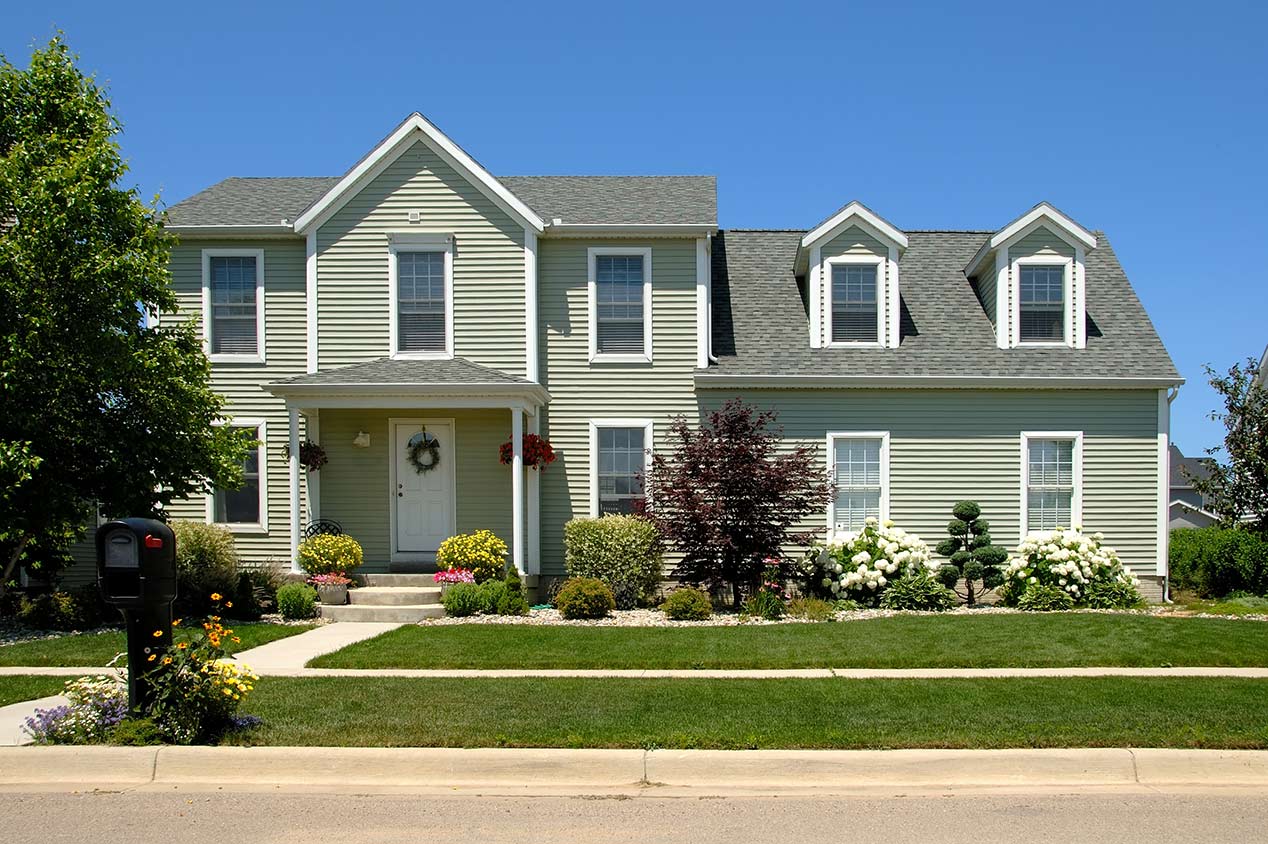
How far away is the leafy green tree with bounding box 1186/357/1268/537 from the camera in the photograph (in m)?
17.8

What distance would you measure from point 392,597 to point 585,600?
10.4 ft

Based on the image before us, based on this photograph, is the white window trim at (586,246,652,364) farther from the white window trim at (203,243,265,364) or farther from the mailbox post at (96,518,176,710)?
the mailbox post at (96,518,176,710)

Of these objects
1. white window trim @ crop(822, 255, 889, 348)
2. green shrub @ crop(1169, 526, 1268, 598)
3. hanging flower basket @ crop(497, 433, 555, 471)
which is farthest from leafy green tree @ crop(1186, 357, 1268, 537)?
hanging flower basket @ crop(497, 433, 555, 471)

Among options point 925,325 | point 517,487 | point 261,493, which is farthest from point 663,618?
point 925,325

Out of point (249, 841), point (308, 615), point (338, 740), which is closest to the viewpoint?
point (249, 841)

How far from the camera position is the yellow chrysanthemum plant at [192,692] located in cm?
755

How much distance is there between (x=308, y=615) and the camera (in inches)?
610

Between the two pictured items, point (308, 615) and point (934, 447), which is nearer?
point (308, 615)

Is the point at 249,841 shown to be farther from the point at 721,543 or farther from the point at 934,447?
the point at 934,447

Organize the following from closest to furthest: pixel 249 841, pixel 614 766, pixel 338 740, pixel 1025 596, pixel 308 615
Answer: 1. pixel 249 841
2. pixel 614 766
3. pixel 338 740
4. pixel 308 615
5. pixel 1025 596

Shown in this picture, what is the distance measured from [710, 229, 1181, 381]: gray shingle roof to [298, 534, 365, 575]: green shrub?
6.61m

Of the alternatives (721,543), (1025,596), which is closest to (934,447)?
(1025,596)

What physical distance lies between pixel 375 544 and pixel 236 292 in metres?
5.01

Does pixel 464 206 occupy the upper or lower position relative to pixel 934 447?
upper
